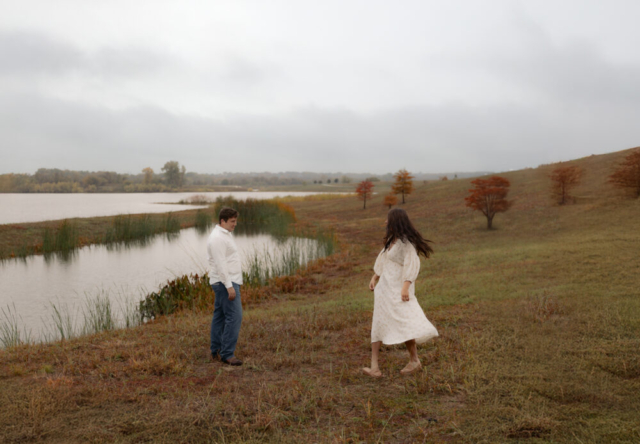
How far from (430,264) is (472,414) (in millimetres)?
10380

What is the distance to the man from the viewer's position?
18.3 feet

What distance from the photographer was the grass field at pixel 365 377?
400 centimetres

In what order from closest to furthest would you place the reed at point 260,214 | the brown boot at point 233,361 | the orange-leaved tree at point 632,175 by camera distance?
the brown boot at point 233,361
the orange-leaved tree at point 632,175
the reed at point 260,214

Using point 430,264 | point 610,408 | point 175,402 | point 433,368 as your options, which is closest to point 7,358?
point 175,402

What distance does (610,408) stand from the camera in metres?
4.20

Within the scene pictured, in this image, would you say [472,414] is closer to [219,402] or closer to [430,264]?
[219,402]

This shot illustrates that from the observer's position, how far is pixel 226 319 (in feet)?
19.3

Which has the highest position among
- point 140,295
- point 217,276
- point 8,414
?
point 217,276

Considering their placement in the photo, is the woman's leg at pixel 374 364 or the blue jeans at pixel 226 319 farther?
the blue jeans at pixel 226 319

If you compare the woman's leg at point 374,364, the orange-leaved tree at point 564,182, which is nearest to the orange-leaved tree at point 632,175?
the orange-leaved tree at point 564,182

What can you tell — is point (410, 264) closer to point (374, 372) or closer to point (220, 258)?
point (374, 372)

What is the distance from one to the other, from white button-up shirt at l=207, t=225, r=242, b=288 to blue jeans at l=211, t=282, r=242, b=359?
185 mm

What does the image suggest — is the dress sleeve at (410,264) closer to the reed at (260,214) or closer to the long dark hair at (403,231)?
the long dark hair at (403,231)

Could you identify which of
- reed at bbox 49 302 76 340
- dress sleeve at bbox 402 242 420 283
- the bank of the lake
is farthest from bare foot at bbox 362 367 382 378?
the bank of the lake
